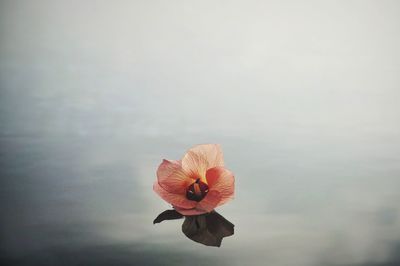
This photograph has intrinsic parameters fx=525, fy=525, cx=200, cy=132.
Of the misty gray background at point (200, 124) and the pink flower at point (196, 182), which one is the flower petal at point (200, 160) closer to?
the pink flower at point (196, 182)

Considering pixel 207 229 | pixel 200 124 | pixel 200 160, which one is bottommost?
pixel 207 229

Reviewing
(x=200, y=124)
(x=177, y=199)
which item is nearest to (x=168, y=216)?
(x=177, y=199)

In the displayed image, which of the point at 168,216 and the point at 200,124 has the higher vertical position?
the point at 200,124

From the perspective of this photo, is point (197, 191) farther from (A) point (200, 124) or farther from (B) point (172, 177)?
(A) point (200, 124)

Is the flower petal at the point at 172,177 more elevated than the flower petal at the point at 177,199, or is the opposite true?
the flower petal at the point at 172,177

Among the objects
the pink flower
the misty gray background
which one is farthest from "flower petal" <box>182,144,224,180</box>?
the misty gray background

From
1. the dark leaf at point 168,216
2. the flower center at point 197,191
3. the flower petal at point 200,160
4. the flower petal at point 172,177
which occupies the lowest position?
the dark leaf at point 168,216

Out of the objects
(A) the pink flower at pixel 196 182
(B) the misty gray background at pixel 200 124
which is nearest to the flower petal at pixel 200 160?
(A) the pink flower at pixel 196 182
